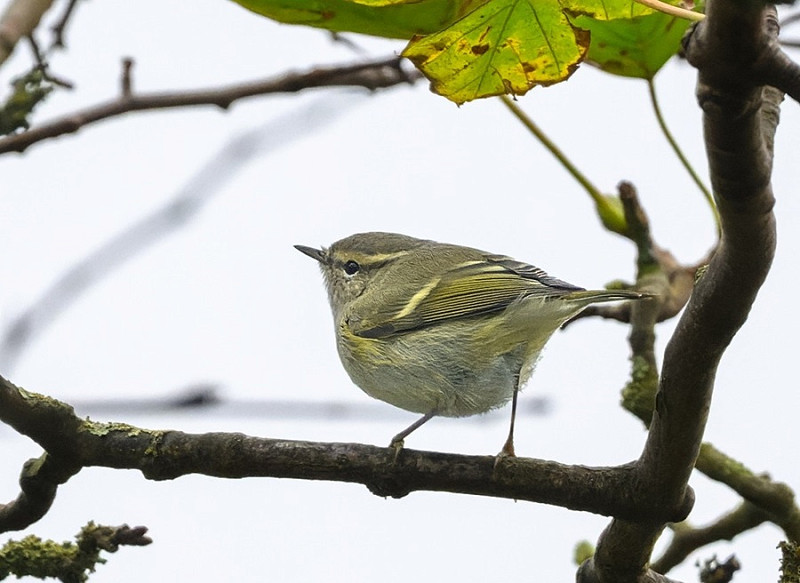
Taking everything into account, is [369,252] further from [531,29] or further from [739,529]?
[531,29]

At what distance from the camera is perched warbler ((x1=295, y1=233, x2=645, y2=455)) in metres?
3.88

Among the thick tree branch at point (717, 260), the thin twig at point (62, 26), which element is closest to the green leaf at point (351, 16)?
the thick tree branch at point (717, 260)

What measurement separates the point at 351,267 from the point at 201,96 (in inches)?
86.9

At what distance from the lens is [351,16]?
7.75 feet

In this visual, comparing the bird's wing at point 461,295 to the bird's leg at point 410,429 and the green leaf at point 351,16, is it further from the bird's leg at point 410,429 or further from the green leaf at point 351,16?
the green leaf at point 351,16

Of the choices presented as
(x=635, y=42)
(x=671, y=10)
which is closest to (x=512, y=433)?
(x=635, y=42)

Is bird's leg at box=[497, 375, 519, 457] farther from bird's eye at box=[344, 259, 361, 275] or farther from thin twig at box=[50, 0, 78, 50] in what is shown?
thin twig at box=[50, 0, 78, 50]

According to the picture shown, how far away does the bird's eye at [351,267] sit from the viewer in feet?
16.6

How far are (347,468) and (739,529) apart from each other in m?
1.23

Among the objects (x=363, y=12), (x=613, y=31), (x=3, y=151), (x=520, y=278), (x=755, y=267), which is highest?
(x=520, y=278)

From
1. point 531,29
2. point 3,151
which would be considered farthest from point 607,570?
point 3,151

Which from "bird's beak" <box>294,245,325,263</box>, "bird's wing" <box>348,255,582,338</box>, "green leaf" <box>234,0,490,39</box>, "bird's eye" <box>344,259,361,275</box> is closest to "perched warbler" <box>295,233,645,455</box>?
"bird's wing" <box>348,255,582,338</box>

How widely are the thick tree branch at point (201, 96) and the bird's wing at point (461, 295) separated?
111cm

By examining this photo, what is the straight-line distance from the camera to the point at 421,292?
447 cm
